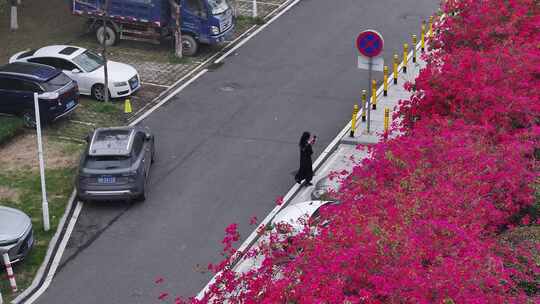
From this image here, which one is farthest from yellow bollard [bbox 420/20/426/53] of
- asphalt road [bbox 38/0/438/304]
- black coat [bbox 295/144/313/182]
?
black coat [bbox 295/144/313/182]

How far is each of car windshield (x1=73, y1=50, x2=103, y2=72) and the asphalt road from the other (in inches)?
107

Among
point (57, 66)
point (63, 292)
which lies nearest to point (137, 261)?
point (63, 292)

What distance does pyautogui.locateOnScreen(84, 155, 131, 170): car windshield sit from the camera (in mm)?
21719

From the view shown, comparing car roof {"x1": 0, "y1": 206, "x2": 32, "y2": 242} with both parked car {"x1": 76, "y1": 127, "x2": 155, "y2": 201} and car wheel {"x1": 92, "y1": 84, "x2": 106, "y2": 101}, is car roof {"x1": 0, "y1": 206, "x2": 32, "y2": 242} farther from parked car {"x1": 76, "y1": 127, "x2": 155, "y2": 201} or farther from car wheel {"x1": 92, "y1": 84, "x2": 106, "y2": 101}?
car wheel {"x1": 92, "y1": 84, "x2": 106, "y2": 101}

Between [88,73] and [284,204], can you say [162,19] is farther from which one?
[284,204]

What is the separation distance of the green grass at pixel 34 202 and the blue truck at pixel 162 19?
9.05 m

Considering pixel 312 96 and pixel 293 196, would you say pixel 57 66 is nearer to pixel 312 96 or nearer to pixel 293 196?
pixel 312 96

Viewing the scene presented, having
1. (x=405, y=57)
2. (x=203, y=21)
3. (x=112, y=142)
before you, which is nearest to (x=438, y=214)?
(x=112, y=142)

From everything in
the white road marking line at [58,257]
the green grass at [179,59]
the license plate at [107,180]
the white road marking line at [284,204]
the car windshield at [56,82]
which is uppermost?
the car windshield at [56,82]

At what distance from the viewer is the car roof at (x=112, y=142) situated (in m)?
21.8

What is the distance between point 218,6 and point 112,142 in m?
10.6

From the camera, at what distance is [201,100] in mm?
28219

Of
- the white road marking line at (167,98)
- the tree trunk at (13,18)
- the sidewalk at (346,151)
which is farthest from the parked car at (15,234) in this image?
the tree trunk at (13,18)

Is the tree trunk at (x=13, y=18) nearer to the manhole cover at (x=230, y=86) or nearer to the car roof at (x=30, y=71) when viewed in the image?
the car roof at (x=30, y=71)
